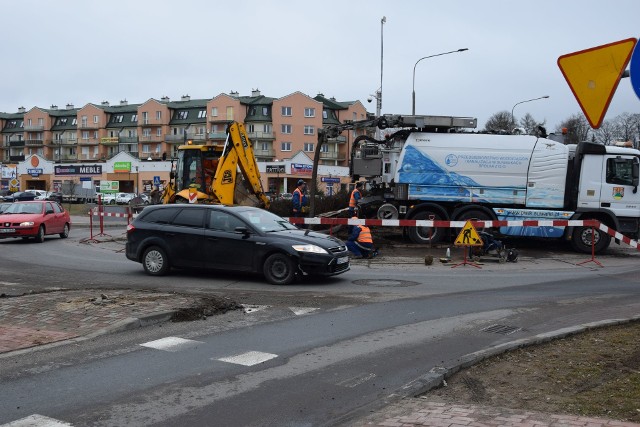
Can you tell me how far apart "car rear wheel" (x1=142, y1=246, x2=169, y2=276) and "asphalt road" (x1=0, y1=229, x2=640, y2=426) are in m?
0.34

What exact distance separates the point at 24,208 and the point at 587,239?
19.0 meters

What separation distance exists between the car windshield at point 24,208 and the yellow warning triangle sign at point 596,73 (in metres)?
21.0

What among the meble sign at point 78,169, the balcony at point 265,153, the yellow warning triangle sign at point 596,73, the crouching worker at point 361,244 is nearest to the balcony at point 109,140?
the balcony at point 265,153

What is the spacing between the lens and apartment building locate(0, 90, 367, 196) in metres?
95.2

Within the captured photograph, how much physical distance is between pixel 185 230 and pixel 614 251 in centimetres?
1388

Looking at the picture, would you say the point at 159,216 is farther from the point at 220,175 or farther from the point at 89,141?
the point at 89,141

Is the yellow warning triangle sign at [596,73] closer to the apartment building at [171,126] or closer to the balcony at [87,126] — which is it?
the apartment building at [171,126]

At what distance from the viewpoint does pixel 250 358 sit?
675cm

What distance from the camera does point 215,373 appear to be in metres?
6.20

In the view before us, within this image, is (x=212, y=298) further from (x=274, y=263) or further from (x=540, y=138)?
(x=540, y=138)

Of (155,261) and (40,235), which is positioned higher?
(155,261)

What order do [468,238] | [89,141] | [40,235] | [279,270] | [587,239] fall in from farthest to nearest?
[89,141] → [40,235] → [587,239] → [468,238] → [279,270]

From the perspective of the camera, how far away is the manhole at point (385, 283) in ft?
40.1

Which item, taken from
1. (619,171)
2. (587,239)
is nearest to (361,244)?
(587,239)
